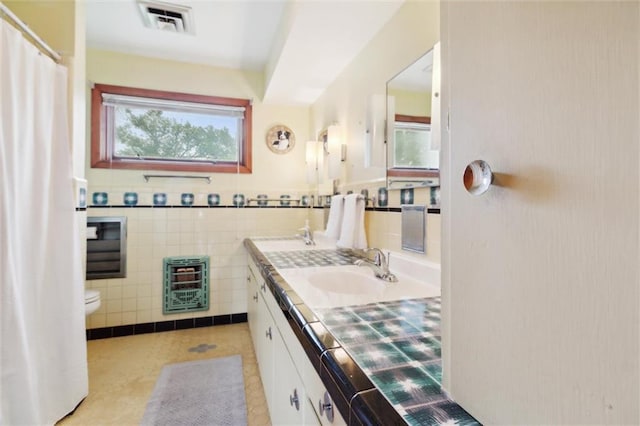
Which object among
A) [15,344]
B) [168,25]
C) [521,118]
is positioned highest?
[168,25]

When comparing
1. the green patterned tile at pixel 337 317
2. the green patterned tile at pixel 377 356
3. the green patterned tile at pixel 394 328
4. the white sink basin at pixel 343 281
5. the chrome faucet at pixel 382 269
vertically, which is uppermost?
the chrome faucet at pixel 382 269

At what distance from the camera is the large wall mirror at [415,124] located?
1175mm

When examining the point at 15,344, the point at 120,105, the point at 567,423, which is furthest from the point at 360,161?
the point at 120,105

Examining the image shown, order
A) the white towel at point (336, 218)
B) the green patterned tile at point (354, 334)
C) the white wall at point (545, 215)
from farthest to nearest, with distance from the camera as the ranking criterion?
the white towel at point (336, 218) < the green patterned tile at point (354, 334) < the white wall at point (545, 215)

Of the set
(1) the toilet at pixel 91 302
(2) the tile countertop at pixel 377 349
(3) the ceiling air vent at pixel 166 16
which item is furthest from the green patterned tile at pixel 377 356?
(3) the ceiling air vent at pixel 166 16

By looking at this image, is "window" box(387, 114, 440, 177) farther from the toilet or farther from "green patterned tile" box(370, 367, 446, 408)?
the toilet

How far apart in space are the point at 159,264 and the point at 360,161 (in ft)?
6.34

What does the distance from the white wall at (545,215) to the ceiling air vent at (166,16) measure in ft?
7.13

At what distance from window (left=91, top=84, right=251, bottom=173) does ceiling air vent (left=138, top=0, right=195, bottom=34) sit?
590mm

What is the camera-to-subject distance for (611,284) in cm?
25

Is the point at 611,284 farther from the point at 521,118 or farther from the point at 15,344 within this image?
the point at 15,344

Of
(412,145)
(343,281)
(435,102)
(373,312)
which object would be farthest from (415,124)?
(373,312)

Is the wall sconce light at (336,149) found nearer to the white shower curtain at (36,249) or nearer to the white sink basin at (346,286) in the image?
the white sink basin at (346,286)

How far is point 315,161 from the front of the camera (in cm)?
266
